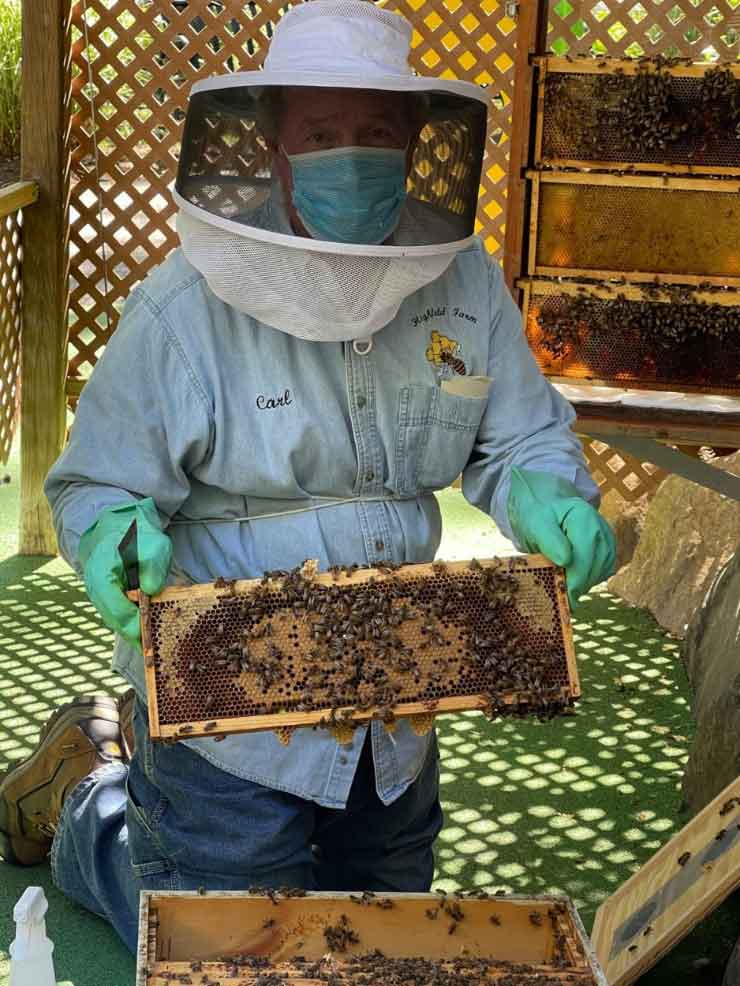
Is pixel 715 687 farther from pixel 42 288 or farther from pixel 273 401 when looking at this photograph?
pixel 42 288

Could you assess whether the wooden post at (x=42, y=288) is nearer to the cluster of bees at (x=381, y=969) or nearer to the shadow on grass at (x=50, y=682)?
the shadow on grass at (x=50, y=682)

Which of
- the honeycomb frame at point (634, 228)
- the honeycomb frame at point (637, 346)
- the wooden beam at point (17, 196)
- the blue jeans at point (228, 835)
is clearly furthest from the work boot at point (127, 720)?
the wooden beam at point (17, 196)

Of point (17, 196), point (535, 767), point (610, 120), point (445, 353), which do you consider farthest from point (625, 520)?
point (445, 353)

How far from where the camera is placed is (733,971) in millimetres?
2939

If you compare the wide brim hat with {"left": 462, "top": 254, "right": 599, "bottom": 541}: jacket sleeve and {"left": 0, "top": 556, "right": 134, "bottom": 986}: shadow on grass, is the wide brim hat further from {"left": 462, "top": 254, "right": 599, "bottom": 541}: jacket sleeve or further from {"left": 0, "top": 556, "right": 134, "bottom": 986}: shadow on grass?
{"left": 0, "top": 556, "right": 134, "bottom": 986}: shadow on grass

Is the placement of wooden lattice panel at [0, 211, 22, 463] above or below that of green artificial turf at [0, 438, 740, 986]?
above

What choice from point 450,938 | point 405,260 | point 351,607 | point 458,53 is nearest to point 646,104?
point 458,53

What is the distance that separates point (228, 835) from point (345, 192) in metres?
1.31

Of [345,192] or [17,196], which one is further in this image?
[17,196]

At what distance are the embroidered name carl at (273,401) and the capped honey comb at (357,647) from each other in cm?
36

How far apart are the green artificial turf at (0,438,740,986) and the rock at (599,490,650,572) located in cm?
29

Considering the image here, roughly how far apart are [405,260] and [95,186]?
4229 mm

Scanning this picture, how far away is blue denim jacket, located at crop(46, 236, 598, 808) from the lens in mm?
2580

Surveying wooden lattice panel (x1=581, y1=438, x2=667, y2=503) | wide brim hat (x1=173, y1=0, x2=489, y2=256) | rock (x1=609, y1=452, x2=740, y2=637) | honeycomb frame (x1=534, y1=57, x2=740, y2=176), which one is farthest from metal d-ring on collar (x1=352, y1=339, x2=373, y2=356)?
wooden lattice panel (x1=581, y1=438, x2=667, y2=503)
